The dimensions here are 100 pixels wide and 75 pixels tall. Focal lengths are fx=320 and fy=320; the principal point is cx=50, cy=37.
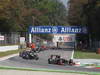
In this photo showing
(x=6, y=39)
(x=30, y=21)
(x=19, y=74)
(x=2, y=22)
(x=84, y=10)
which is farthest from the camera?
(x=30, y=21)

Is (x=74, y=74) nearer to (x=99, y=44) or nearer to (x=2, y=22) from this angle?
(x=99, y=44)

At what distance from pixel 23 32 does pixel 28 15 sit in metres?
13.7

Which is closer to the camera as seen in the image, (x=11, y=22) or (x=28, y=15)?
(x=11, y=22)

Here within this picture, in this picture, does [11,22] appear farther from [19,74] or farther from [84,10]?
[19,74]

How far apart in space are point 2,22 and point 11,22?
3.02 metres

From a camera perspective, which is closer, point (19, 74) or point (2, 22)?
point (19, 74)

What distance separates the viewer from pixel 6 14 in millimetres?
77000

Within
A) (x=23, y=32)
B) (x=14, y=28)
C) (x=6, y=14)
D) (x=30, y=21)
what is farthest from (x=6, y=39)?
(x=30, y=21)

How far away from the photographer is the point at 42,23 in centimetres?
12888

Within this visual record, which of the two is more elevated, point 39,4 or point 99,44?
point 39,4

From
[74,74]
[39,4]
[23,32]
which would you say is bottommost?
[74,74]

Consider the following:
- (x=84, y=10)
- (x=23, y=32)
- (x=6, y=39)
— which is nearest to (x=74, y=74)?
(x=6, y=39)

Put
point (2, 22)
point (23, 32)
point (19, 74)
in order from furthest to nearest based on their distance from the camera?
point (23, 32)
point (2, 22)
point (19, 74)

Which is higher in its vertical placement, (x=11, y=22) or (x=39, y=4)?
(x=39, y=4)
